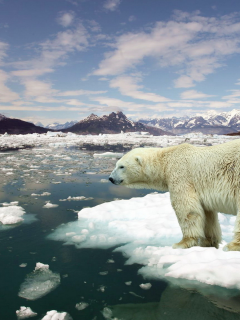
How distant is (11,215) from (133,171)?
281 cm

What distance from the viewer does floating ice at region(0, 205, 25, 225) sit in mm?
4784

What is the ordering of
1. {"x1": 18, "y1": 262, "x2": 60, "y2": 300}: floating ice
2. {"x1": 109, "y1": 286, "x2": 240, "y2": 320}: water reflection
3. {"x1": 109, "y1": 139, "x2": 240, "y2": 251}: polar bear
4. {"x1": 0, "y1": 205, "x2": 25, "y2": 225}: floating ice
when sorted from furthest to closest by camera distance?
{"x1": 0, "y1": 205, "x2": 25, "y2": 225}: floating ice
{"x1": 109, "y1": 139, "x2": 240, "y2": 251}: polar bear
{"x1": 18, "y1": 262, "x2": 60, "y2": 300}: floating ice
{"x1": 109, "y1": 286, "x2": 240, "y2": 320}: water reflection

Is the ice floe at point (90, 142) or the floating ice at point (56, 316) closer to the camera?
the floating ice at point (56, 316)

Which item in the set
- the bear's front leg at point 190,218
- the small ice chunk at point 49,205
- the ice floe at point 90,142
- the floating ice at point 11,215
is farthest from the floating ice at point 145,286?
the ice floe at point 90,142

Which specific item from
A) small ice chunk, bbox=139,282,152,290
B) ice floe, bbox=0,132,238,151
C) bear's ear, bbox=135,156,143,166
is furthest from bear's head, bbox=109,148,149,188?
ice floe, bbox=0,132,238,151

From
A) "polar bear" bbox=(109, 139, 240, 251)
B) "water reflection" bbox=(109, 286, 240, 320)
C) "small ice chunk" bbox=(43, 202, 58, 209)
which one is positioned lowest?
"small ice chunk" bbox=(43, 202, 58, 209)

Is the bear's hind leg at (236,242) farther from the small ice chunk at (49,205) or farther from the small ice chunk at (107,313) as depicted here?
the small ice chunk at (49,205)

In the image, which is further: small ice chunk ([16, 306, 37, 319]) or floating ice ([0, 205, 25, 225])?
floating ice ([0, 205, 25, 225])

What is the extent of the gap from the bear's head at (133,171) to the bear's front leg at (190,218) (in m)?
0.78

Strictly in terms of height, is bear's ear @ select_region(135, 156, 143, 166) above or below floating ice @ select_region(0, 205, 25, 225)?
above

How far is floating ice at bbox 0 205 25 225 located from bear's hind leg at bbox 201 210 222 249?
11.3 feet

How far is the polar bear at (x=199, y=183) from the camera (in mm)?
3035

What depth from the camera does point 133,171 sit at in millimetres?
3887

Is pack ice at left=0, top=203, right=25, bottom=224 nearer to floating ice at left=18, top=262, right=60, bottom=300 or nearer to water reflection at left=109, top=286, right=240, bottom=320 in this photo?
floating ice at left=18, top=262, right=60, bottom=300
